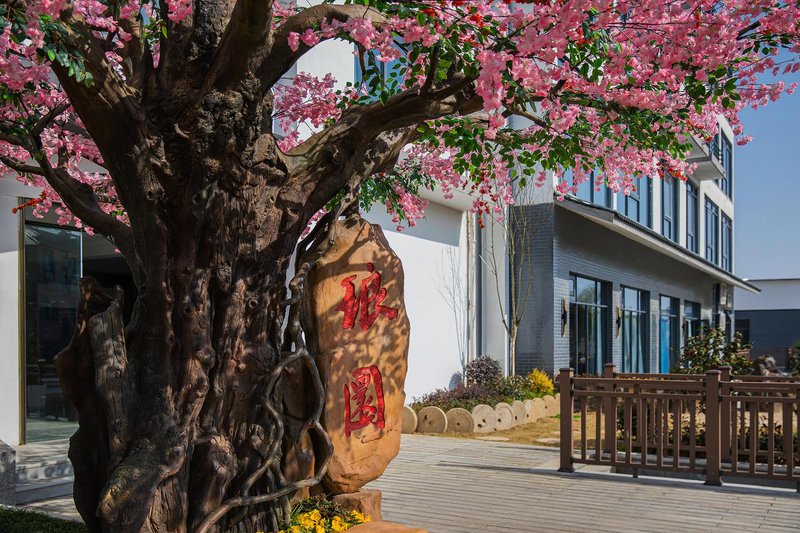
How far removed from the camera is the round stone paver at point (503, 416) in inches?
571

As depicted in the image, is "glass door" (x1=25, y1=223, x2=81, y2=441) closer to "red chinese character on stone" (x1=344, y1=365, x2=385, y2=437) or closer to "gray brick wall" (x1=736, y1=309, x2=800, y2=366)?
"red chinese character on stone" (x1=344, y1=365, x2=385, y2=437)

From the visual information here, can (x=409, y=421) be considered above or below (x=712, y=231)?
below

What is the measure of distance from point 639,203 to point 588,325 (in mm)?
4768

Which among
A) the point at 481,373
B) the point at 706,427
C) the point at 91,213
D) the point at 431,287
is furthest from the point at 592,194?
the point at 91,213

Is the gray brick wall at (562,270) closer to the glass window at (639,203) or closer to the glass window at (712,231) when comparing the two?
the glass window at (639,203)

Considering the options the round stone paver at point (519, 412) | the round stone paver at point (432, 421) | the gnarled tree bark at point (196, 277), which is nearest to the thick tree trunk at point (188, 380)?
the gnarled tree bark at point (196, 277)

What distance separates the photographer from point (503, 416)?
48.1 feet

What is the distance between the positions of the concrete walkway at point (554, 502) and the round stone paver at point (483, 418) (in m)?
3.44

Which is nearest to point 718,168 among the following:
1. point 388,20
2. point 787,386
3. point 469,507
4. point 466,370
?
point 466,370

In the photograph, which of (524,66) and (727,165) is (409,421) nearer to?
(524,66)

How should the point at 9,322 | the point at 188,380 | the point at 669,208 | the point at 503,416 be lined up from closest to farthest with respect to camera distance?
the point at 188,380 < the point at 9,322 < the point at 503,416 < the point at 669,208

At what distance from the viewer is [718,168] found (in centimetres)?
2866

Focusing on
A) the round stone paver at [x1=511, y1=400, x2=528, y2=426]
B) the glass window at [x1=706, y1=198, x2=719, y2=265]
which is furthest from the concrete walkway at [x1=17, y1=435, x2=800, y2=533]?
the glass window at [x1=706, y1=198, x2=719, y2=265]

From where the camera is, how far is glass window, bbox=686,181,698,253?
30.2m
